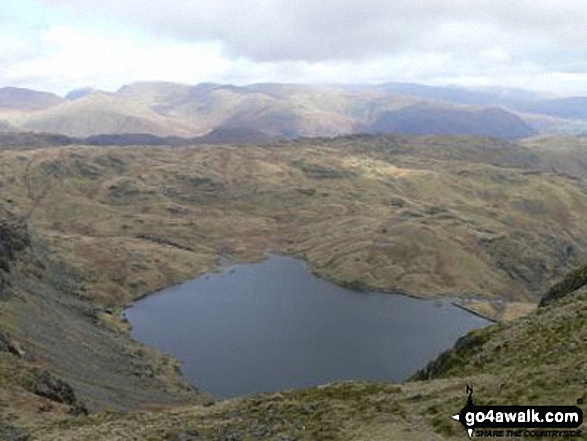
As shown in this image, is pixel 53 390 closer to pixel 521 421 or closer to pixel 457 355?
pixel 457 355

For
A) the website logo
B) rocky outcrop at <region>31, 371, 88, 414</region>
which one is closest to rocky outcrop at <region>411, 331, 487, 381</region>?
the website logo

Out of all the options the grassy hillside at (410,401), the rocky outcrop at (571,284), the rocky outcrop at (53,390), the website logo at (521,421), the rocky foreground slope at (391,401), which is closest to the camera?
the website logo at (521,421)

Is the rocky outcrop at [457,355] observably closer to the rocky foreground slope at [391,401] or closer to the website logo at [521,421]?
the rocky foreground slope at [391,401]

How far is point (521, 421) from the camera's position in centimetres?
3897

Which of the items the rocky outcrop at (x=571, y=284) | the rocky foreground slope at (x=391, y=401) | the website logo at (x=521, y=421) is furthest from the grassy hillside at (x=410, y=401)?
the rocky outcrop at (x=571, y=284)

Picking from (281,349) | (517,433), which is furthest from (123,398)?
(517,433)

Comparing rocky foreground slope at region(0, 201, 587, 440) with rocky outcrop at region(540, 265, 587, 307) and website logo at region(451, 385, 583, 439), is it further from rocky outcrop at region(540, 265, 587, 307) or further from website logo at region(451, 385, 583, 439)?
rocky outcrop at region(540, 265, 587, 307)

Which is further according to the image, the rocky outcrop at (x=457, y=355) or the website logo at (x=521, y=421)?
the rocky outcrop at (x=457, y=355)

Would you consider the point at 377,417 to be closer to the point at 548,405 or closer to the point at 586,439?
the point at 548,405

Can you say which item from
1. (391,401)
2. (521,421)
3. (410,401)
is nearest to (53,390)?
(391,401)

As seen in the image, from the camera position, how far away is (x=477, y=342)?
69000 millimetres

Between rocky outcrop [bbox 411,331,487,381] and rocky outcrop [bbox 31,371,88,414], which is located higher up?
rocky outcrop [bbox 411,331,487,381]

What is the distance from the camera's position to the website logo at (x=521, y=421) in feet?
121

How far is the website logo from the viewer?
1454 inches
